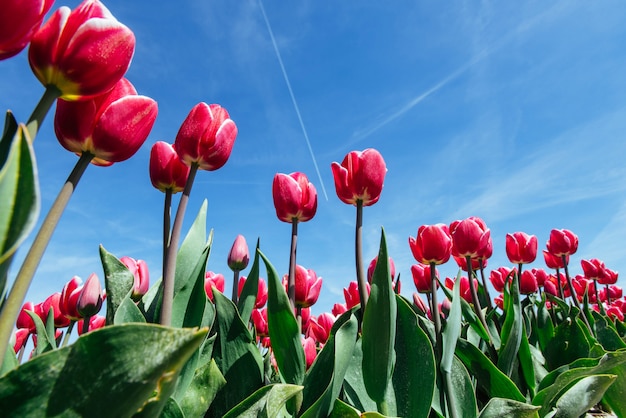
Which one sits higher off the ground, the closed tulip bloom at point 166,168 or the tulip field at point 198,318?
the closed tulip bloom at point 166,168

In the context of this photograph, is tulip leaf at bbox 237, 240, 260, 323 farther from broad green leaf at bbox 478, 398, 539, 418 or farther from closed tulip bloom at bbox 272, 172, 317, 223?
broad green leaf at bbox 478, 398, 539, 418

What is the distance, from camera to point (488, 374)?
176 centimetres

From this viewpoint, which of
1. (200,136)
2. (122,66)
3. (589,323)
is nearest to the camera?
(122,66)

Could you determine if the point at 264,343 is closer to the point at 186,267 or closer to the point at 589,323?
the point at 186,267

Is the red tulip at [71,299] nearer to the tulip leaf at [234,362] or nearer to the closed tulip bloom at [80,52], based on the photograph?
the tulip leaf at [234,362]

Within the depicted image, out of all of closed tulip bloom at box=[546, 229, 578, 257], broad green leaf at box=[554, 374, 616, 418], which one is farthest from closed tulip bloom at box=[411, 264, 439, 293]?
closed tulip bloom at box=[546, 229, 578, 257]

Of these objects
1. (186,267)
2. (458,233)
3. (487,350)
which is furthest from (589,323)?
(186,267)

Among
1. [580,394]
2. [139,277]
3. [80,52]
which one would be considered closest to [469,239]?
[580,394]

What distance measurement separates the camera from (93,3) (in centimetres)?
75

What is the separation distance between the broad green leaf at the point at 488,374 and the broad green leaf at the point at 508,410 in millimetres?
319

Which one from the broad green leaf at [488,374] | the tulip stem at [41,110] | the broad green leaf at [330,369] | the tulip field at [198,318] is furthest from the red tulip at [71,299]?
the broad green leaf at [488,374]

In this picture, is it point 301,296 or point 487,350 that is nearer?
point 301,296

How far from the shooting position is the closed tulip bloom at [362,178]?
1.67 metres

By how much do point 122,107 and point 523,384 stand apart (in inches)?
90.0
